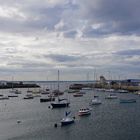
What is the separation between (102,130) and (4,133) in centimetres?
1412

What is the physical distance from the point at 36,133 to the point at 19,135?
2.64 metres

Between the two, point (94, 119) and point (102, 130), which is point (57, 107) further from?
point (102, 130)

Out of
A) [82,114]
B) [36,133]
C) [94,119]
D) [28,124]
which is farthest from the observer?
[82,114]

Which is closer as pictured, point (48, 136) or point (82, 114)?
point (48, 136)

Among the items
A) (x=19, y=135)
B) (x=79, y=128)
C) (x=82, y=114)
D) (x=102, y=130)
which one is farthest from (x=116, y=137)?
(x=82, y=114)

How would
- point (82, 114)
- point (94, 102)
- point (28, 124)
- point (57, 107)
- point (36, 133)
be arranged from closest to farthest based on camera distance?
1. point (36, 133)
2. point (28, 124)
3. point (82, 114)
4. point (57, 107)
5. point (94, 102)

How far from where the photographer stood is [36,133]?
48.2m

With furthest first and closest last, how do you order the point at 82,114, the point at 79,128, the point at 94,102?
the point at 94,102, the point at 82,114, the point at 79,128

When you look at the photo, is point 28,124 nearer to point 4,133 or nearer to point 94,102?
point 4,133

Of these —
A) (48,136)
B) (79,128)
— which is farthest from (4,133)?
(79,128)

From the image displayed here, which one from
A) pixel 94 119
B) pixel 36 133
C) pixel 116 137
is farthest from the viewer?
pixel 94 119

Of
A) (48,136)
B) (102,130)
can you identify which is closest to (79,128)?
(102,130)

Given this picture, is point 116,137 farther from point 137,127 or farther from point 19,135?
point 19,135

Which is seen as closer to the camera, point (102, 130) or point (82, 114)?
point (102, 130)
